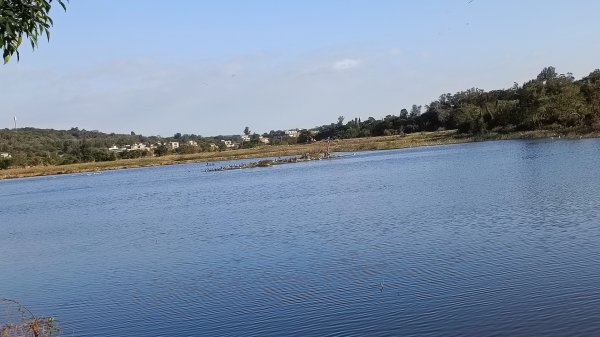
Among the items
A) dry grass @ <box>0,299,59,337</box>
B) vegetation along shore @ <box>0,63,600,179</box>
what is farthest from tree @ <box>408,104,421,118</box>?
dry grass @ <box>0,299,59,337</box>

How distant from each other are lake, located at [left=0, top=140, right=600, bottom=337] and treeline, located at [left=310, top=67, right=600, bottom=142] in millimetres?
51211

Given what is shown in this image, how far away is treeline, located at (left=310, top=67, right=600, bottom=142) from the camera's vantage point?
79188mm

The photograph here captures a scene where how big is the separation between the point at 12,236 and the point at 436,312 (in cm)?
2432

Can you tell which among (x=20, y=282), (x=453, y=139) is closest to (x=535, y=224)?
(x=20, y=282)

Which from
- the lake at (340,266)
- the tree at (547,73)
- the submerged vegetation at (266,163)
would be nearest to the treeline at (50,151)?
the submerged vegetation at (266,163)

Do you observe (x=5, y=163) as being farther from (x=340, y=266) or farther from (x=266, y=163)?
(x=340, y=266)

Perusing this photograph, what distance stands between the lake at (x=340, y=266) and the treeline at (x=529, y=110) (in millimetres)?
51211

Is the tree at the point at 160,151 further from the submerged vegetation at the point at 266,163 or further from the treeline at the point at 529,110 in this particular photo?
the submerged vegetation at the point at 266,163

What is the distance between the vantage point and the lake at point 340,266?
11086mm

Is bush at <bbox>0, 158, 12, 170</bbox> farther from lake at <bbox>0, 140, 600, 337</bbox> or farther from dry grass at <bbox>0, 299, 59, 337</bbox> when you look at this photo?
dry grass at <bbox>0, 299, 59, 337</bbox>

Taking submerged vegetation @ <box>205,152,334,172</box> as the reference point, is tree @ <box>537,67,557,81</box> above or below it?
above

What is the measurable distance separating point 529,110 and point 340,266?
7959cm

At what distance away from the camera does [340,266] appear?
15.4 m

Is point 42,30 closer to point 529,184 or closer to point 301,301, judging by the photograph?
point 301,301
